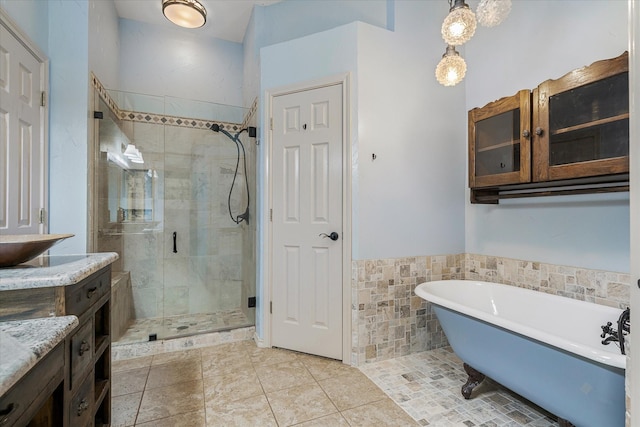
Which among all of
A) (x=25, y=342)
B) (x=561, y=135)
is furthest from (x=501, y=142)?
(x=25, y=342)

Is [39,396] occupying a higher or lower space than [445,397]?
higher

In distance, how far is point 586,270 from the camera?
185 centimetres

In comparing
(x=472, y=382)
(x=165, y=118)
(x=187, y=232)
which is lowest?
(x=472, y=382)

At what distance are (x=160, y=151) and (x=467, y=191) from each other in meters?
2.90

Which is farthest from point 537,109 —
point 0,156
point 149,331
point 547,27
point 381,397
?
point 149,331

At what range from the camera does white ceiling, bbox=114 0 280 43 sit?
2.78m

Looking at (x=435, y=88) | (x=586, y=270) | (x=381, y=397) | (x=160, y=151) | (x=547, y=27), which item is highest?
(x=547, y=27)

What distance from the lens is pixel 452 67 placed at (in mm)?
1669

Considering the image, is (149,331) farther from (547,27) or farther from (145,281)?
(547,27)

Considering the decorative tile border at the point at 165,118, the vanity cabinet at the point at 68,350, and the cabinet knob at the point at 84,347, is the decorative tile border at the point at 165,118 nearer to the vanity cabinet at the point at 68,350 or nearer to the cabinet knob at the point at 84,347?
the vanity cabinet at the point at 68,350

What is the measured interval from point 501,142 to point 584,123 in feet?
1.58

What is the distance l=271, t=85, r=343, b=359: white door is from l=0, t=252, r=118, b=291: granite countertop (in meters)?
1.36

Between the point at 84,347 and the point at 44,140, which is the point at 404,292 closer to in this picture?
Answer: the point at 84,347

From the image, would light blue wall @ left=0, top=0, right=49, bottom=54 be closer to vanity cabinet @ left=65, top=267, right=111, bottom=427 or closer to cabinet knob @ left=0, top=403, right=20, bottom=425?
vanity cabinet @ left=65, top=267, right=111, bottom=427
